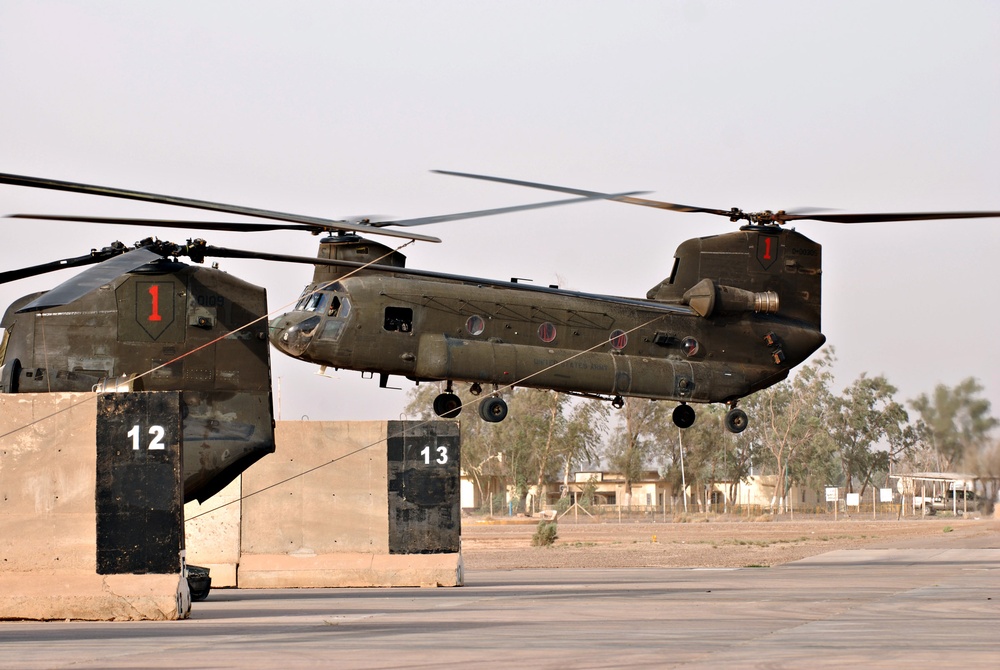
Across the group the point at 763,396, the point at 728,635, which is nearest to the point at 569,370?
the point at 728,635

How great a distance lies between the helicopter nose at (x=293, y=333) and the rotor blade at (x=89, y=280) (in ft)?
27.1

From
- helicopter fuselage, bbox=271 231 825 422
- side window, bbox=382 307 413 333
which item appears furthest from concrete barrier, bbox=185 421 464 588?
side window, bbox=382 307 413 333

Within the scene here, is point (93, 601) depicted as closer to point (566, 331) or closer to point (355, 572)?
point (355, 572)

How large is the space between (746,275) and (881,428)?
7724 cm

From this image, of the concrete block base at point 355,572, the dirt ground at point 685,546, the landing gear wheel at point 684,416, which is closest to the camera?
the concrete block base at point 355,572

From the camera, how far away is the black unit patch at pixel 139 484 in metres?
14.4

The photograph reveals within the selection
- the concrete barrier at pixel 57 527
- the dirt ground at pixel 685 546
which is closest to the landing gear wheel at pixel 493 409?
the dirt ground at pixel 685 546

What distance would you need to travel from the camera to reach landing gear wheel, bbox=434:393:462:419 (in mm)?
24062

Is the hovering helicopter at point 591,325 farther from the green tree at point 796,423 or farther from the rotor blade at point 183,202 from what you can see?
the green tree at point 796,423

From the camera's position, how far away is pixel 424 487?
837 inches

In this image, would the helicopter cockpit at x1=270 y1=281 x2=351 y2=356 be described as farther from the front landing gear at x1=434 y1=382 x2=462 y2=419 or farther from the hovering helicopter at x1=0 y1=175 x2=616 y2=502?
the hovering helicopter at x1=0 y1=175 x2=616 y2=502

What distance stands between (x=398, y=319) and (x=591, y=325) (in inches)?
154

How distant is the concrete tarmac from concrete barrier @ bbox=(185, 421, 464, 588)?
0.80 meters

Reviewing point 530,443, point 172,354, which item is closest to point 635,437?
point 530,443
